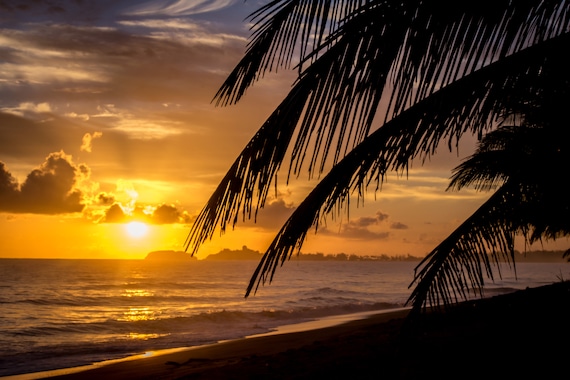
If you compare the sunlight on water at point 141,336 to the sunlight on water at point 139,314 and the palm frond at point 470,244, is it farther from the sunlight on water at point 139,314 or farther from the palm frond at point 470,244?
the palm frond at point 470,244

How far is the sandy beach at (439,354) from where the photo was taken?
20.1ft

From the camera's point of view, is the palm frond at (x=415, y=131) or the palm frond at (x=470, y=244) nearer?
the palm frond at (x=415, y=131)

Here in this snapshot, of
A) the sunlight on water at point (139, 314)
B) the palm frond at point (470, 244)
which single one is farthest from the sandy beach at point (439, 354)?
the sunlight on water at point (139, 314)

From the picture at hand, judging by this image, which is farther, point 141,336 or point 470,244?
point 141,336

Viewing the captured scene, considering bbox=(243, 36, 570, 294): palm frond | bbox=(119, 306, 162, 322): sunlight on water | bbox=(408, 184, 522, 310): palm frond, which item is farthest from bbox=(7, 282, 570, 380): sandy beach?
bbox=(119, 306, 162, 322): sunlight on water

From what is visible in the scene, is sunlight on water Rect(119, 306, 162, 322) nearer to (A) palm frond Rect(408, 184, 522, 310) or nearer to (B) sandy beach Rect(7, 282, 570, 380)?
(B) sandy beach Rect(7, 282, 570, 380)

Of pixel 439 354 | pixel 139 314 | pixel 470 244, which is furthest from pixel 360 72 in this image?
pixel 139 314

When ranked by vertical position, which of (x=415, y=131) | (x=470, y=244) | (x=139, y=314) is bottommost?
(x=139, y=314)

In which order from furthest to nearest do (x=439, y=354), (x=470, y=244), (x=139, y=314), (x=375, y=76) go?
1. (x=139, y=314)
2. (x=439, y=354)
3. (x=470, y=244)
4. (x=375, y=76)

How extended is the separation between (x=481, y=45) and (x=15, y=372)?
44.1 feet

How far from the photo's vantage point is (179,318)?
2308 centimetres

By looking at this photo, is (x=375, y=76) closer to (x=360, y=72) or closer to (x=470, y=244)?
(x=360, y=72)

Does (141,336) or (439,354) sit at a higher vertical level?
(439,354)

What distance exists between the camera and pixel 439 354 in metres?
7.64
